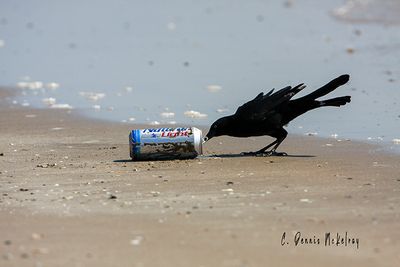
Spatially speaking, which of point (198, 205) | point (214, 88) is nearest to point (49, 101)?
point (214, 88)

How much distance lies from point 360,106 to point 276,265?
647 centimetres

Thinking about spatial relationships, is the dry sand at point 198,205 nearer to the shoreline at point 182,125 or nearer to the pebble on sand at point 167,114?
the shoreline at point 182,125

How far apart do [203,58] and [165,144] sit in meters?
6.35

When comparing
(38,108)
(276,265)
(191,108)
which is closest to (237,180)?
(276,265)

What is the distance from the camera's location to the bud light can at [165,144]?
9234 millimetres

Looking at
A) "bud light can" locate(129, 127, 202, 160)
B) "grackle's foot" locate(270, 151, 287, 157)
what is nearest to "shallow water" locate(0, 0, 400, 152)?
"grackle's foot" locate(270, 151, 287, 157)

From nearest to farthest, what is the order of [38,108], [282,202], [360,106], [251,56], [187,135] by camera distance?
[282,202] → [187,135] → [360,106] → [38,108] → [251,56]

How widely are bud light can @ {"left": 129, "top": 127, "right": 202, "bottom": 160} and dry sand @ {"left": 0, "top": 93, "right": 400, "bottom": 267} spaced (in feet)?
0.42

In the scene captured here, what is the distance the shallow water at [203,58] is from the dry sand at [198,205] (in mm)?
1666

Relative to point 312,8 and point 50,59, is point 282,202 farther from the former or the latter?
point 312,8

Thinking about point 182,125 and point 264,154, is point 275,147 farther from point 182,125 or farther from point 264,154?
point 182,125

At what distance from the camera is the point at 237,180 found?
8.01 metres

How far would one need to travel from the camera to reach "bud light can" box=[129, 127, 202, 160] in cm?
923

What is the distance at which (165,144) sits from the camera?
30.5 ft
